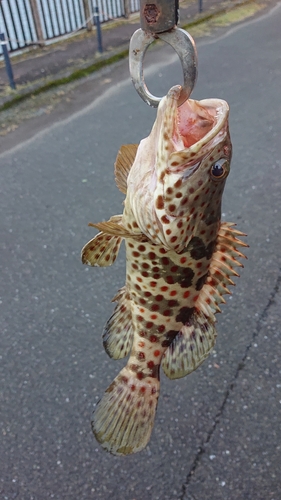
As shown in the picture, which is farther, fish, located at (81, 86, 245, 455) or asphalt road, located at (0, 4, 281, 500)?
asphalt road, located at (0, 4, 281, 500)

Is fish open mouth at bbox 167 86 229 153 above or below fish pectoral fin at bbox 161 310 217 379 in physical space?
above

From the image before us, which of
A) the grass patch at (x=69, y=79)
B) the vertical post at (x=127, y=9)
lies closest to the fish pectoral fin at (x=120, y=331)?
the grass patch at (x=69, y=79)

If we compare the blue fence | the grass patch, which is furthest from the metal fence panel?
the grass patch

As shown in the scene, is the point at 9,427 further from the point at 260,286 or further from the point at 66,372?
the point at 260,286

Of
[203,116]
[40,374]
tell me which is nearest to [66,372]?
[40,374]

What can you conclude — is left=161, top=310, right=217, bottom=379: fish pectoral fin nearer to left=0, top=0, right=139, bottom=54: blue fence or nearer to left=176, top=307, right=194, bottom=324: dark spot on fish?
left=176, top=307, right=194, bottom=324: dark spot on fish

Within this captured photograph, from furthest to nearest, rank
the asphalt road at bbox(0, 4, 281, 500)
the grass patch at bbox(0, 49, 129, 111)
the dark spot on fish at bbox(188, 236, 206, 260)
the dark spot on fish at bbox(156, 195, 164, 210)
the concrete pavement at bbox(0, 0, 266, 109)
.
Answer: the concrete pavement at bbox(0, 0, 266, 109) < the grass patch at bbox(0, 49, 129, 111) < the asphalt road at bbox(0, 4, 281, 500) < the dark spot on fish at bbox(188, 236, 206, 260) < the dark spot on fish at bbox(156, 195, 164, 210)

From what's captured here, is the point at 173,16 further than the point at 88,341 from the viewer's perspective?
No

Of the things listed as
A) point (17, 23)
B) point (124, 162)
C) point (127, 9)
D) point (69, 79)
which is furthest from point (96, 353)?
point (127, 9)
